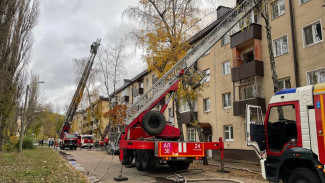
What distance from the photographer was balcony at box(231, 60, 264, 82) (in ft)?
57.6

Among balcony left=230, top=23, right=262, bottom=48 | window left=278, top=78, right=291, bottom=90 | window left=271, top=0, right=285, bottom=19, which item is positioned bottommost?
window left=278, top=78, right=291, bottom=90

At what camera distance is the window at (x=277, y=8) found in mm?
17141

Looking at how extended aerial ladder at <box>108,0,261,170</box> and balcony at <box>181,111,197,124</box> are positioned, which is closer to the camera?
extended aerial ladder at <box>108,0,261,170</box>

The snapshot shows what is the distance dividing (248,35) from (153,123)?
1063 centimetres

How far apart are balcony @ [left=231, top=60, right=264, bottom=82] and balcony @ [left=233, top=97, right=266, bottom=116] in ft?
5.44

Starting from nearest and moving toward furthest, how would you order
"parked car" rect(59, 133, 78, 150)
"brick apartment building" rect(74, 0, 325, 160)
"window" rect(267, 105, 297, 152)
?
"window" rect(267, 105, 297, 152)
"brick apartment building" rect(74, 0, 325, 160)
"parked car" rect(59, 133, 78, 150)

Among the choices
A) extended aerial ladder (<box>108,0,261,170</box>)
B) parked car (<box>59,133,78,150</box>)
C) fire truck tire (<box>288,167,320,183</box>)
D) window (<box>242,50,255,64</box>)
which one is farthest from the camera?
parked car (<box>59,133,78,150</box>)

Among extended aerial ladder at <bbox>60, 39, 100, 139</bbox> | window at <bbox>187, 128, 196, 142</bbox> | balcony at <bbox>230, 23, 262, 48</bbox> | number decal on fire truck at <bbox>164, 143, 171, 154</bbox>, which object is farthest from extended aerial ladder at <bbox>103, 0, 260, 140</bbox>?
extended aerial ladder at <bbox>60, 39, 100, 139</bbox>

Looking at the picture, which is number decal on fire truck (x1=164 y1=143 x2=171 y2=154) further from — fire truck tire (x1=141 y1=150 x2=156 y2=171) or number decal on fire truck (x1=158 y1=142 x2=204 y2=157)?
fire truck tire (x1=141 y1=150 x2=156 y2=171)

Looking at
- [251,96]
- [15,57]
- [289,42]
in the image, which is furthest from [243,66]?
[15,57]

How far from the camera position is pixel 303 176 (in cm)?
639

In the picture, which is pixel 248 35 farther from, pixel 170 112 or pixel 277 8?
pixel 170 112

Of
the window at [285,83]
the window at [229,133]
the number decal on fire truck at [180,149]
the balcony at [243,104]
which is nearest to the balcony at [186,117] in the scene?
the window at [229,133]

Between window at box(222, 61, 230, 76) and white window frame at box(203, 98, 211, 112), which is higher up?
window at box(222, 61, 230, 76)
